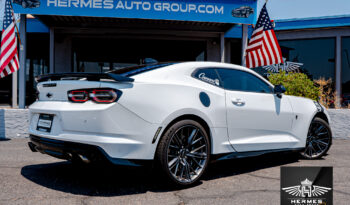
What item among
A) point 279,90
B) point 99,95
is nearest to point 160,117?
point 99,95

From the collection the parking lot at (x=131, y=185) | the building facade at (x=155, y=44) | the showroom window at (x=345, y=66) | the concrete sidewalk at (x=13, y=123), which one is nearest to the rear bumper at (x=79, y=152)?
the parking lot at (x=131, y=185)

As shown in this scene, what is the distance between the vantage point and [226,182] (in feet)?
12.9

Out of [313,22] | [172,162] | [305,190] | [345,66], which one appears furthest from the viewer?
[345,66]

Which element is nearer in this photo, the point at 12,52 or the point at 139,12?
the point at 12,52

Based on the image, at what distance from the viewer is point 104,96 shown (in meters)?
3.16

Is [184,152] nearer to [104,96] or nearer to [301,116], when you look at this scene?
[104,96]

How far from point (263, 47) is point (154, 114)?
Result: 6.88m

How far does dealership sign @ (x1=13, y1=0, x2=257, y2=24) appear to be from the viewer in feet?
29.0

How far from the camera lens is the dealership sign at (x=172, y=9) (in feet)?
29.0

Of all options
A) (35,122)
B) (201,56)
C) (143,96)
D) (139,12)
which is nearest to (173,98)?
(143,96)

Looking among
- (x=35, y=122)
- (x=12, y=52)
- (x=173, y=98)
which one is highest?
(x=12, y=52)

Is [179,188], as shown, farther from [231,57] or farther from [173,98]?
[231,57]

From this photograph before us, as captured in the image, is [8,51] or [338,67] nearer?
[8,51]

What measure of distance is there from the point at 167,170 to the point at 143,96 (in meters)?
0.83
